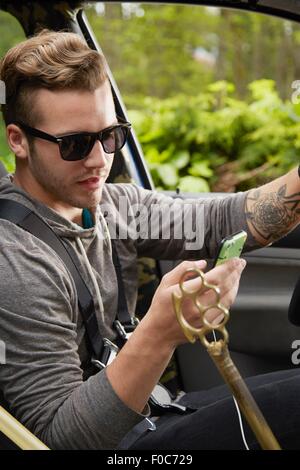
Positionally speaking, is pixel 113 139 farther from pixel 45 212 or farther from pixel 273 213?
pixel 273 213

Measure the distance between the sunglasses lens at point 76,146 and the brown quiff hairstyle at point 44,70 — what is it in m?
0.09

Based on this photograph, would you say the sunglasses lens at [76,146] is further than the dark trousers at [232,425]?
Yes

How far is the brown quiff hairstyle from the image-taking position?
1.71m

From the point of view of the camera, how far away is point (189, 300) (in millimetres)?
1296

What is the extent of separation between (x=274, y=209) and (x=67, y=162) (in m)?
0.54

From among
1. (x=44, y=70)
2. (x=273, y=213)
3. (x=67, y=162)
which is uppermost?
(x=44, y=70)

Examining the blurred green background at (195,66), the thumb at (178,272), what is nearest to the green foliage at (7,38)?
the thumb at (178,272)

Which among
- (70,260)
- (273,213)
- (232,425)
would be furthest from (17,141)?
(232,425)

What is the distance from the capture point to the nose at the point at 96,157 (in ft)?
5.73

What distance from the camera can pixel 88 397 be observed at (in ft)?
4.80

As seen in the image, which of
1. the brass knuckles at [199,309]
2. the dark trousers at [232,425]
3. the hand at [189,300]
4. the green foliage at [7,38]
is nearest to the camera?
the brass knuckles at [199,309]

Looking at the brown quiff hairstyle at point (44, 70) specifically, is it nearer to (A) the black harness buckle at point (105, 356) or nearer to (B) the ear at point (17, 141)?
(B) the ear at point (17, 141)

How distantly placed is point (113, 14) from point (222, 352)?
8.33 metres

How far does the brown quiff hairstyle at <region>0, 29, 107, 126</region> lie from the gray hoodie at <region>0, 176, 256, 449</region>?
0.18 m
